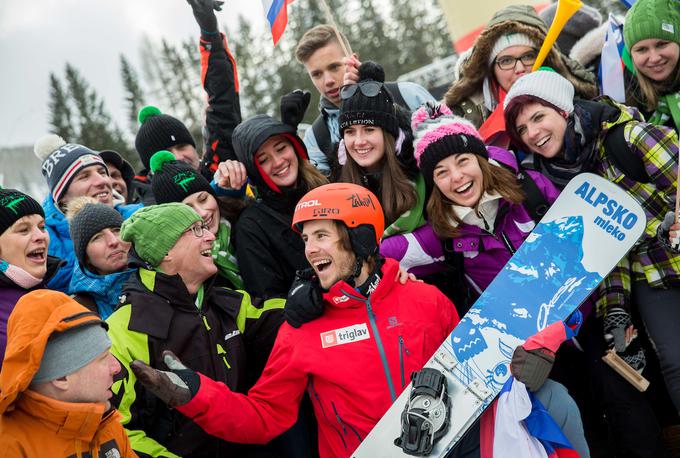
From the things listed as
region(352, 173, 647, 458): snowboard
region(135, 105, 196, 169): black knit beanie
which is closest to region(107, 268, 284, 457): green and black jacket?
region(352, 173, 647, 458): snowboard

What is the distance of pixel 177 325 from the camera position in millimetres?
2932

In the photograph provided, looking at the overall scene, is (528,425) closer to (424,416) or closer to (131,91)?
(424,416)

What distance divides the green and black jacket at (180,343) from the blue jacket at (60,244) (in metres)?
0.96

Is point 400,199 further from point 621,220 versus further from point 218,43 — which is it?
point 218,43

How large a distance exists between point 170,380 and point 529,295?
1.93 metres

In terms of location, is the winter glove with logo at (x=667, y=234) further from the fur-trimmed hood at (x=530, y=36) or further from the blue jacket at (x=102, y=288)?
the blue jacket at (x=102, y=288)

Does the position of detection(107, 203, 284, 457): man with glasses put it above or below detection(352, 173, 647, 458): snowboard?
above

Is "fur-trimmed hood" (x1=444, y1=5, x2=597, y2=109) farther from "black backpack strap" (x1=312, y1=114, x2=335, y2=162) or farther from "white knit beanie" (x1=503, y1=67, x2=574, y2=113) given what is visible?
"black backpack strap" (x1=312, y1=114, x2=335, y2=162)

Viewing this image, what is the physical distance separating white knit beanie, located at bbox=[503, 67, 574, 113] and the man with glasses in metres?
2.02

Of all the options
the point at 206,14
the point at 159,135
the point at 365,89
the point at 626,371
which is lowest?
the point at 626,371

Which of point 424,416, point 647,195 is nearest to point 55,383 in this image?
point 424,416

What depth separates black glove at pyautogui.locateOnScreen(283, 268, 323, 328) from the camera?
2.90 metres

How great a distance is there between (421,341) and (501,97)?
2255mm

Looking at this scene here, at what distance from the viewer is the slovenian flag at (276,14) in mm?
4363
